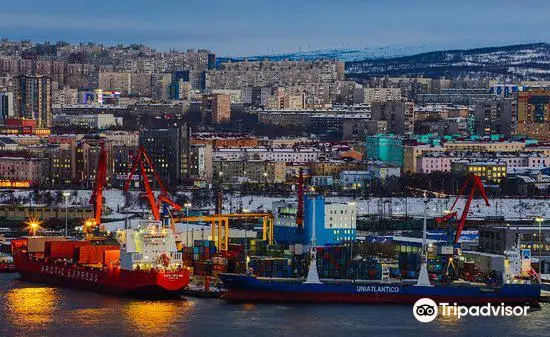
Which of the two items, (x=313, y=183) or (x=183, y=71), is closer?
(x=313, y=183)

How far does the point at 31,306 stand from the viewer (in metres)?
19.8

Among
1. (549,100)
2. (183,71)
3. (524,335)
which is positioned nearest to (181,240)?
(524,335)

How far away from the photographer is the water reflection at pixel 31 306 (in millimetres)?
18688

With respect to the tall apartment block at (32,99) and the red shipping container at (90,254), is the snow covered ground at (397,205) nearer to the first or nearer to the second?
the red shipping container at (90,254)

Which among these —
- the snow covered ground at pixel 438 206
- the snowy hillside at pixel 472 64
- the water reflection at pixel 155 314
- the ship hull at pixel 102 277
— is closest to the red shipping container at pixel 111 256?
the ship hull at pixel 102 277

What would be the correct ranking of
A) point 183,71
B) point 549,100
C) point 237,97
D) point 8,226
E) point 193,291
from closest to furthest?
point 193,291 → point 8,226 → point 549,100 → point 237,97 → point 183,71

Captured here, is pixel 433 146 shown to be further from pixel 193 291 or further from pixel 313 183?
pixel 193 291

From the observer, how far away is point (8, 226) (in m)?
29.0

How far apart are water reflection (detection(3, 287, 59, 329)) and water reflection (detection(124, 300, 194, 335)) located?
0.81 meters

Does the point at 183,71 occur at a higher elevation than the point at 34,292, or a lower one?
higher

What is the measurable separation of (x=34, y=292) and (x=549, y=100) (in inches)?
1335

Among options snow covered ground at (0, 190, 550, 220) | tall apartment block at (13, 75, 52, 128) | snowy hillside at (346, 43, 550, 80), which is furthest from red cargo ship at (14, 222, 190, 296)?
snowy hillside at (346, 43, 550, 80)

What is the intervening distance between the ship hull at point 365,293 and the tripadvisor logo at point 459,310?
0.13 m

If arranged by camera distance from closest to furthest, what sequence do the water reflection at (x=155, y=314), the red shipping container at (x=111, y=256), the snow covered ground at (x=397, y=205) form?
the water reflection at (x=155, y=314)
the red shipping container at (x=111, y=256)
the snow covered ground at (x=397, y=205)
